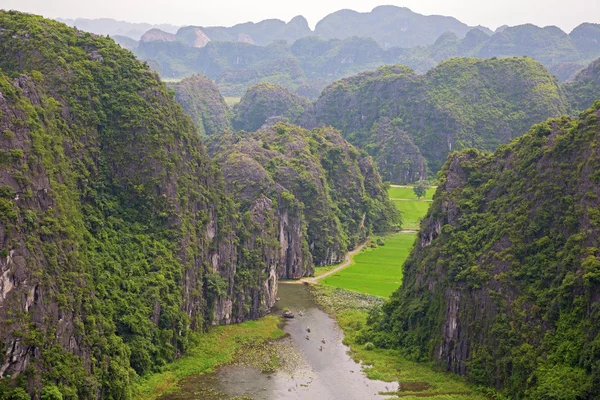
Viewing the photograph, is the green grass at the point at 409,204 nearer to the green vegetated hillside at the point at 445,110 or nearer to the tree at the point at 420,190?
the tree at the point at 420,190

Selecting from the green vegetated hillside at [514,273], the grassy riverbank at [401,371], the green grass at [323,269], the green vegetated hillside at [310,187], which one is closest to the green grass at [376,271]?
the green grass at [323,269]

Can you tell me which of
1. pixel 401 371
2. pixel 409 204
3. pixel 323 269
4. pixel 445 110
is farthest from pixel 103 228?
pixel 445 110

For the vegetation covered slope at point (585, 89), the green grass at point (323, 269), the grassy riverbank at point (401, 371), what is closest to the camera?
the grassy riverbank at point (401, 371)

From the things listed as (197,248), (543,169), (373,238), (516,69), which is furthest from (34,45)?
(516,69)

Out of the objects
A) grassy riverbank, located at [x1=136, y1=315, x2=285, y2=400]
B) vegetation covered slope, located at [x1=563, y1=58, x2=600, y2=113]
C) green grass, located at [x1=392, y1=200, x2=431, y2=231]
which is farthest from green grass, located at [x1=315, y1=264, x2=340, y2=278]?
vegetation covered slope, located at [x1=563, y1=58, x2=600, y2=113]

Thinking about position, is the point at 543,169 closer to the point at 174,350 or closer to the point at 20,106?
the point at 174,350

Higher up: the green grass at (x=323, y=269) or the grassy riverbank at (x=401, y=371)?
the green grass at (x=323, y=269)

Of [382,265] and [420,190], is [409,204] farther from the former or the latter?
[382,265]
